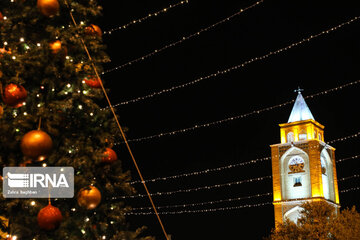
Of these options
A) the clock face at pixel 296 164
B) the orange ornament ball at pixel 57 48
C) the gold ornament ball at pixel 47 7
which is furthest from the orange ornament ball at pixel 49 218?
the clock face at pixel 296 164

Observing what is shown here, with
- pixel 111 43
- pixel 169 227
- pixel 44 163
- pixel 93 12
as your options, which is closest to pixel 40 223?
pixel 44 163

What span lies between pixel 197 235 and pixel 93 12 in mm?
34474

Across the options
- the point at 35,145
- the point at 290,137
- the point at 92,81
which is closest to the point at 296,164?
the point at 290,137

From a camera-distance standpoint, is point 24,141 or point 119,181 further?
point 119,181

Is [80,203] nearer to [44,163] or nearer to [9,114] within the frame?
[44,163]

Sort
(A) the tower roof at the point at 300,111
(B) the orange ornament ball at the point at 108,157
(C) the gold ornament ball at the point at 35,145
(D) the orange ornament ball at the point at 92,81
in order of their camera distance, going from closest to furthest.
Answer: (C) the gold ornament ball at the point at 35,145
(B) the orange ornament ball at the point at 108,157
(D) the orange ornament ball at the point at 92,81
(A) the tower roof at the point at 300,111

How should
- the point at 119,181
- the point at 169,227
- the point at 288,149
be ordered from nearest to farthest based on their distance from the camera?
the point at 119,181
the point at 169,227
the point at 288,149

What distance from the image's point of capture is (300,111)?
4253 centimetres

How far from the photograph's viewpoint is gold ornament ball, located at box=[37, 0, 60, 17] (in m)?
6.10

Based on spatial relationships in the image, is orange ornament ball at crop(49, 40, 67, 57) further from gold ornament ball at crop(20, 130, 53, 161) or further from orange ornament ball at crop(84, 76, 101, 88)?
gold ornament ball at crop(20, 130, 53, 161)

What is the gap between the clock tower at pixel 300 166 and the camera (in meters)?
40.4

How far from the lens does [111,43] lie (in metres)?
14.5

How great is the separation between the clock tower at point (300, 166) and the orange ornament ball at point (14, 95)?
3578 centimetres

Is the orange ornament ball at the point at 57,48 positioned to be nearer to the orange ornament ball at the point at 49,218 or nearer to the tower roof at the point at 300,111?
the orange ornament ball at the point at 49,218
